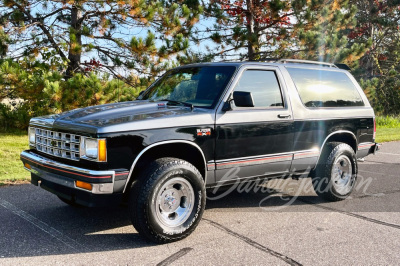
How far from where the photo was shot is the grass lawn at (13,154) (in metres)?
6.94

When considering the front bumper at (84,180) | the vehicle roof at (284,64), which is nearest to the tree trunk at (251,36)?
the vehicle roof at (284,64)

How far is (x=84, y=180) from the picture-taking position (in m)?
3.76

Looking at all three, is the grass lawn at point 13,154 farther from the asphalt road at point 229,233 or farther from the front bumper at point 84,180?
the front bumper at point 84,180


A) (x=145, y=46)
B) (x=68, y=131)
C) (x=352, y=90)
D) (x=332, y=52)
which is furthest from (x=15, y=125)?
(x=332, y=52)

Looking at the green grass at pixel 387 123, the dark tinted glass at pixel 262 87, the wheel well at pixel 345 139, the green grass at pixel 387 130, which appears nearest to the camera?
the dark tinted glass at pixel 262 87

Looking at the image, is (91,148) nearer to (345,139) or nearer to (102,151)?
(102,151)

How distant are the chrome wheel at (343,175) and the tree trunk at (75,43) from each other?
8.71m

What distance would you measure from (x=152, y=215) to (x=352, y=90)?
13.4ft

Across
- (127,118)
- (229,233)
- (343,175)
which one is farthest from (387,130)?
(127,118)

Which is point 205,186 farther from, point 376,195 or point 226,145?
point 376,195

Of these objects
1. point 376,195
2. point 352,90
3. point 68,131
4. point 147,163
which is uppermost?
point 352,90

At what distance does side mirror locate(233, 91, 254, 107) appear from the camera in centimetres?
441

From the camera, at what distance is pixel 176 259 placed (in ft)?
11.9

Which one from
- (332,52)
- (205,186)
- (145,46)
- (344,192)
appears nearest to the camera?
(205,186)
